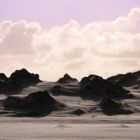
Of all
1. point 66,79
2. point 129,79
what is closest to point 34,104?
point 66,79

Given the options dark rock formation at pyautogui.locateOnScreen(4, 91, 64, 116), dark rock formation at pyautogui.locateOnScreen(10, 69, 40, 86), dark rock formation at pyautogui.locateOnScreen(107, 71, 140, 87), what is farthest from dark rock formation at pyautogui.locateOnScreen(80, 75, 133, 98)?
dark rock formation at pyautogui.locateOnScreen(107, 71, 140, 87)

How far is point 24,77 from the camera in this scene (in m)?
48.7

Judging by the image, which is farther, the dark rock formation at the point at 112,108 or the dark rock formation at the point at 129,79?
the dark rock formation at the point at 129,79

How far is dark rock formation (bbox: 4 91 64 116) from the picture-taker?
36.2 metres

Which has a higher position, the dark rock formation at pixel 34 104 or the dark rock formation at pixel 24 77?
the dark rock formation at pixel 24 77

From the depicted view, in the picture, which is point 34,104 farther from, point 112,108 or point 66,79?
point 66,79

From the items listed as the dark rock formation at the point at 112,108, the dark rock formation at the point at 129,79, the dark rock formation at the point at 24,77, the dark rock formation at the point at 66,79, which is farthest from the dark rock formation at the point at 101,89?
the dark rock formation at the point at 129,79

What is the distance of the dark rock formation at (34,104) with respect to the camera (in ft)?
119

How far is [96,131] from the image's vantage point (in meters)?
20.6

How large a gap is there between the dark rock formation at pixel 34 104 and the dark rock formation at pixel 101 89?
23.6 feet

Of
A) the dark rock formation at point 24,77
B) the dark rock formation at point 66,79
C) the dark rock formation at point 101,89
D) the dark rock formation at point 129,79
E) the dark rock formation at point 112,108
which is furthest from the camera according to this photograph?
the dark rock formation at point 129,79

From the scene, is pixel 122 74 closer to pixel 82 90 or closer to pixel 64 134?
pixel 82 90

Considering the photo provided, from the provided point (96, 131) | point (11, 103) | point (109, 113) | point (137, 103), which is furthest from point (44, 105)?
point (96, 131)

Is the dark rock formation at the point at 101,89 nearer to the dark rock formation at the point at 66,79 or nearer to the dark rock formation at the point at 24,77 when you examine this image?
the dark rock formation at the point at 66,79
